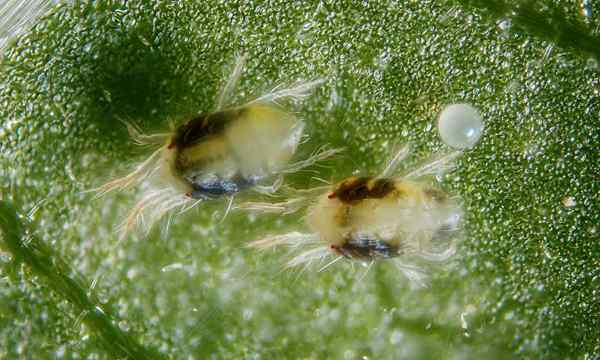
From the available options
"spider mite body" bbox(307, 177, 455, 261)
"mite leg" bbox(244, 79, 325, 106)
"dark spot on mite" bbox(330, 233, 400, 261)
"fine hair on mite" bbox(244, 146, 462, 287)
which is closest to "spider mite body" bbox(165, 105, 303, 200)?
"mite leg" bbox(244, 79, 325, 106)

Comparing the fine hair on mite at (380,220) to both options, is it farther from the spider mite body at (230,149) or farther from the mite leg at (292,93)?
the mite leg at (292,93)

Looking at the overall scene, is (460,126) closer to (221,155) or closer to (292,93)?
(292,93)

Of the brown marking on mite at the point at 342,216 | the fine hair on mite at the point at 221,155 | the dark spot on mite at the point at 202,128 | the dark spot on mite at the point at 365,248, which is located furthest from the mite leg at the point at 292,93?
the dark spot on mite at the point at 365,248

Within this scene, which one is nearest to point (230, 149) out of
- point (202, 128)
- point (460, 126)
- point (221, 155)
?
point (221, 155)

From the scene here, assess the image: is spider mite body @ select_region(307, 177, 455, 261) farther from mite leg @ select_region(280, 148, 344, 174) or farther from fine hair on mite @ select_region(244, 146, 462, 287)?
mite leg @ select_region(280, 148, 344, 174)

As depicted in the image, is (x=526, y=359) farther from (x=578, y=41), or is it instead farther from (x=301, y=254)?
(x=578, y=41)

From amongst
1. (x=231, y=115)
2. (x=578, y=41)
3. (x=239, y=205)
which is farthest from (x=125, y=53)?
(x=578, y=41)
